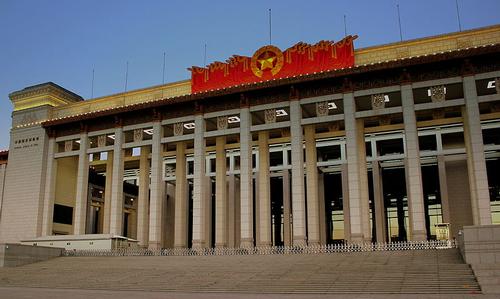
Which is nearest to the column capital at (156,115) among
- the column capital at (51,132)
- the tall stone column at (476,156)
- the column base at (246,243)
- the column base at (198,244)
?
the column capital at (51,132)

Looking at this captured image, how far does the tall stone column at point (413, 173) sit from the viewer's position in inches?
1321

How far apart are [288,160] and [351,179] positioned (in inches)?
595

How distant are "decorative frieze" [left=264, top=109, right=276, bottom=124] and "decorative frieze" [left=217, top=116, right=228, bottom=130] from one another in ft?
12.0

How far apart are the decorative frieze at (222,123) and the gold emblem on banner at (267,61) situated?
4.58 metres

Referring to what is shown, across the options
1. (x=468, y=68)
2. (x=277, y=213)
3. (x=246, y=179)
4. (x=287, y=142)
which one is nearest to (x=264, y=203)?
(x=246, y=179)

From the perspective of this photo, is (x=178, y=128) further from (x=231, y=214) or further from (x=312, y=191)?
(x=312, y=191)

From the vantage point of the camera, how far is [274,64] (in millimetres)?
40156

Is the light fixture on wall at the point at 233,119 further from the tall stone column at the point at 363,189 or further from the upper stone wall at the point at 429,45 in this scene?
the upper stone wall at the point at 429,45

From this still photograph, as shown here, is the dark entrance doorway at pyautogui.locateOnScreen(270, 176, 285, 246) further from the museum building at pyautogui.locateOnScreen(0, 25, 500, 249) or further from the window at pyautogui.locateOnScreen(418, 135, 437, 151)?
the window at pyautogui.locateOnScreen(418, 135, 437, 151)

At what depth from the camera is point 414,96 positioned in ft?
128

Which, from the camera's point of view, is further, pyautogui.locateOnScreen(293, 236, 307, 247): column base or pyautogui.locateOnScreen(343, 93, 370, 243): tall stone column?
pyautogui.locateOnScreen(293, 236, 307, 247): column base

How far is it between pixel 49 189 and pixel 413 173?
32298 millimetres

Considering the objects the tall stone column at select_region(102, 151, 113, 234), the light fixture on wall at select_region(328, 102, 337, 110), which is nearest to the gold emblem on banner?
the light fixture on wall at select_region(328, 102, 337, 110)

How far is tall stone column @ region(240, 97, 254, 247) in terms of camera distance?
38625mm
